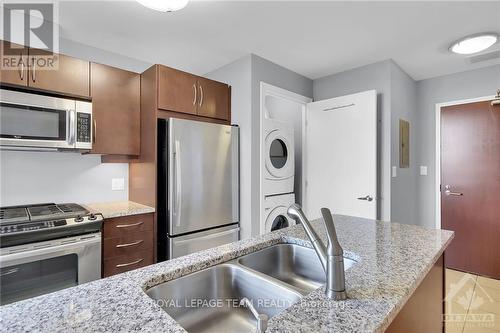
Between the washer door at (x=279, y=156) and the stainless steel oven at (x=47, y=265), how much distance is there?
1.69 m

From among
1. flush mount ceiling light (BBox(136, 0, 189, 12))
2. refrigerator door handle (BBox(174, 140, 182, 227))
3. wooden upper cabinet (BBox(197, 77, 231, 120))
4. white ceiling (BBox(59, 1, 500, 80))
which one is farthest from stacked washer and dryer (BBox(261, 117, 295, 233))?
flush mount ceiling light (BBox(136, 0, 189, 12))

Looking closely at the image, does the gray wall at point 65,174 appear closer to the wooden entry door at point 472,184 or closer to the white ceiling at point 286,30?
the white ceiling at point 286,30

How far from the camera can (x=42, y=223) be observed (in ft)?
5.49

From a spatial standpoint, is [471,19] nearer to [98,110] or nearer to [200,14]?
[200,14]

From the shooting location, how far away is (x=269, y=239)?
130 centimetres

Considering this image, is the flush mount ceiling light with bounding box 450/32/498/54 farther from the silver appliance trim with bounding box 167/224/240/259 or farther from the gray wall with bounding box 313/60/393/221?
the silver appliance trim with bounding box 167/224/240/259

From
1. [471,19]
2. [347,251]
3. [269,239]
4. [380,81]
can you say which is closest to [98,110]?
Answer: [269,239]

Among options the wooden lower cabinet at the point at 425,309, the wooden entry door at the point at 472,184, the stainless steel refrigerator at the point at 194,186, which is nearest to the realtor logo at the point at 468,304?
the wooden entry door at the point at 472,184

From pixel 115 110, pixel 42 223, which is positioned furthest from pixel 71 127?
pixel 42 223

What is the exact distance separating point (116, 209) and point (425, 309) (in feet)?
7.17

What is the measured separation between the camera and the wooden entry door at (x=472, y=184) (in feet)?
9.20

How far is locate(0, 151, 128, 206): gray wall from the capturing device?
2041 millimetres

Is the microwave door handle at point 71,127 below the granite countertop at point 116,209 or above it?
above

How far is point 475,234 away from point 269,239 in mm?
2979
